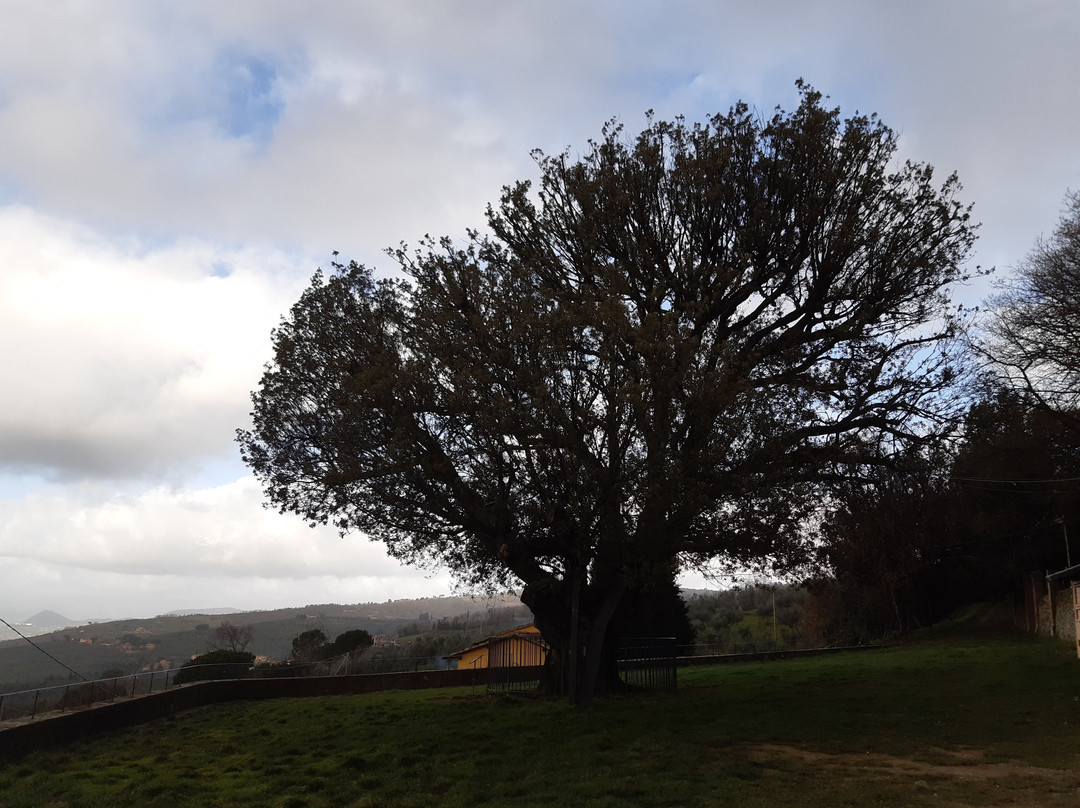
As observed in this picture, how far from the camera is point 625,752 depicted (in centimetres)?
1215

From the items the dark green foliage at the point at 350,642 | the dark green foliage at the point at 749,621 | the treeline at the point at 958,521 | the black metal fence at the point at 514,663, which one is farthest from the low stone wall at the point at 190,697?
the dark green foliage at the point at 749,621

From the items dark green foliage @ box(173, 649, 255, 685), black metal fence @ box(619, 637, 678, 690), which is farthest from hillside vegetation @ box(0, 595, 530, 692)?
black metal fence @ box(619, 637, 678, 690)

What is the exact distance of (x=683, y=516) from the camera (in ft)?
46.8

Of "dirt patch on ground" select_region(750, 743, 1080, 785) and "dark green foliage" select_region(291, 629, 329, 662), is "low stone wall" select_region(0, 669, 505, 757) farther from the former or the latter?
"dark green foliage" select_region(291, 629, 329, 662)

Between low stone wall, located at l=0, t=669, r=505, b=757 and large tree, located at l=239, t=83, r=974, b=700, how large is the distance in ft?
18.8

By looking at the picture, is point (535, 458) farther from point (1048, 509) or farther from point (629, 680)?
point (1048, 509)

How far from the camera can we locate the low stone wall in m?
14.1

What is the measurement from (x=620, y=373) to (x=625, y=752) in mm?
6761

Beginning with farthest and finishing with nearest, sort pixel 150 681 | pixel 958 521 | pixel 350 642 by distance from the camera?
pixel 350 642, pixel 958 521, pixel 150 681

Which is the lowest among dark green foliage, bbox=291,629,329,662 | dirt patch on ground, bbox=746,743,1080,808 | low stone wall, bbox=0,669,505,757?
dark green foliage, bbox=291,629,329,662

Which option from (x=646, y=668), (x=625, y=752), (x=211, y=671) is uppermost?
(x=625, y=752)

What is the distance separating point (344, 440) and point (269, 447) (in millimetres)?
2701

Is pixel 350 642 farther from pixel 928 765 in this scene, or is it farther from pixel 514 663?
pixel 928 765

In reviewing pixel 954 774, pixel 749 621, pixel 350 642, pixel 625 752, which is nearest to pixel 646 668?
pixel 625 752
